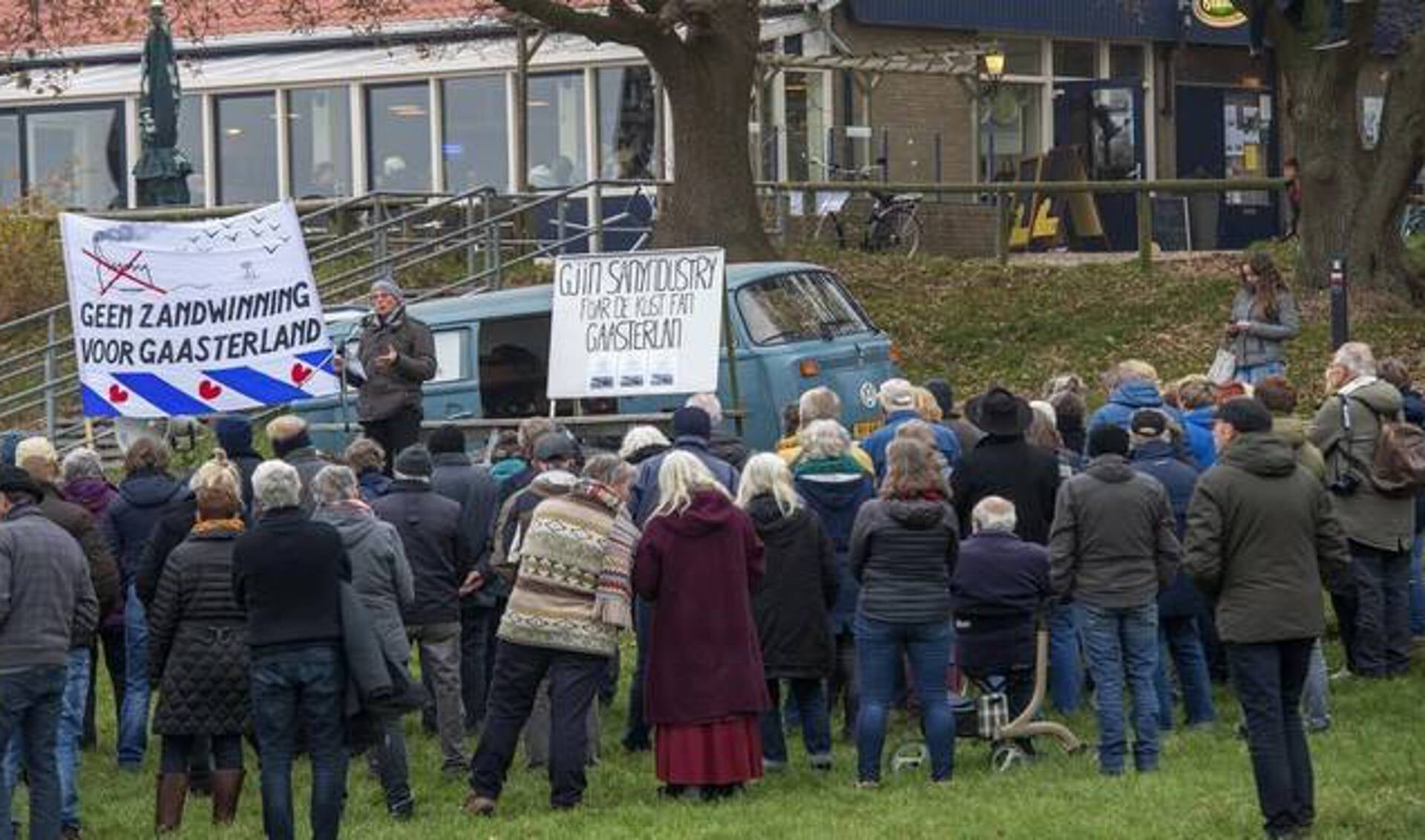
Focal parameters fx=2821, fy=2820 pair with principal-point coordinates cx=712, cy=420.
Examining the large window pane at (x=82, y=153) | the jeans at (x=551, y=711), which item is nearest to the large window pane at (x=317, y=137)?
the large window pane at (x=82, y=153)

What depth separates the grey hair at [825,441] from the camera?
14109mm

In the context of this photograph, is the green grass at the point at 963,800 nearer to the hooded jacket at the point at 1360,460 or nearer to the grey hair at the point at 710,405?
the hooded jacket at the point at 1360,460

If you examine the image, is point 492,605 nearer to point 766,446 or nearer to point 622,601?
point 622,601

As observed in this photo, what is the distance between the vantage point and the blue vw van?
63.6ft

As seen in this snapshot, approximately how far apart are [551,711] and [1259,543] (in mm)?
3499

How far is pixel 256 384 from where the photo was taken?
16.7m

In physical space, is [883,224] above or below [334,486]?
above

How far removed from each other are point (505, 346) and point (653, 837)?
331 inches

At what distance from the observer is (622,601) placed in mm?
12922

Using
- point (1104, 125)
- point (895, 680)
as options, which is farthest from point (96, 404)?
point (1104, 125)

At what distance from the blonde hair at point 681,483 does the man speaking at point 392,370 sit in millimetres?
5558

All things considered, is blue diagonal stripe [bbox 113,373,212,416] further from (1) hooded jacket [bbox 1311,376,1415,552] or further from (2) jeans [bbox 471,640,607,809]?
(1) hooded jacket [bbox 1311,376,1415,552]

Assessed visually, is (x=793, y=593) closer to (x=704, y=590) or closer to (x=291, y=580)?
(x=704, y=590)

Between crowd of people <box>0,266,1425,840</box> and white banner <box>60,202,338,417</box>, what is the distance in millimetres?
1658
